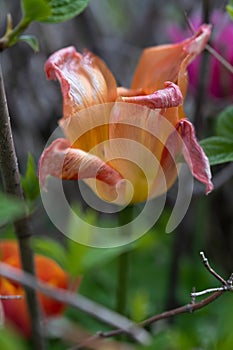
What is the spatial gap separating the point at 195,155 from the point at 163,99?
0.06m

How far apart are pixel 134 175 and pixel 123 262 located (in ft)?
0.52

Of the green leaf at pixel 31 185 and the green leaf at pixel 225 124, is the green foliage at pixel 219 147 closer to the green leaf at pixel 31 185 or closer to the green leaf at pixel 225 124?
the green leaf at pixel 225 124

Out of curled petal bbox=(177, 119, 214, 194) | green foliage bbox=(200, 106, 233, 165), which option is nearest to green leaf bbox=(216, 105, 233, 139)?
A: green foliage bbox=(200, 106, 233, 165)

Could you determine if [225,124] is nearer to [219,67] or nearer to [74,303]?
[74,303]

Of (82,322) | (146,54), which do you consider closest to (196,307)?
(146,54)

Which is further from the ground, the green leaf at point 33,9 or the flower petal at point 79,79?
the green leaf at point 33,9

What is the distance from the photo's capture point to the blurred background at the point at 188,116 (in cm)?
91

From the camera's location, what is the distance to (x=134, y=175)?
0.57 m

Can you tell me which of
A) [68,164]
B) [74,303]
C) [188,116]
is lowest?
[188,116]

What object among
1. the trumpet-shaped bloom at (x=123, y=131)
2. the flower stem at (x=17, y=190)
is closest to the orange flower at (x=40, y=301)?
the flower stem at (x=17, y=190)

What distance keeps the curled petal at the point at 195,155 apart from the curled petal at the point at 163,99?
0.03m

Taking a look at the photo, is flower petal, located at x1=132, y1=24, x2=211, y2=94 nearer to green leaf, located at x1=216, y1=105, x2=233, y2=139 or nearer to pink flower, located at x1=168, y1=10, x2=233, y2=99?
green leaf, located at x1=216, y1=105, x2=233, y2=139

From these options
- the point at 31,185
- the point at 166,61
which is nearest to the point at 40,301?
the point at 31,185

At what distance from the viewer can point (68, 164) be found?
1.68ft
